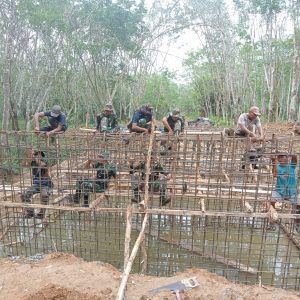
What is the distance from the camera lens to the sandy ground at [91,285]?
4422 mm

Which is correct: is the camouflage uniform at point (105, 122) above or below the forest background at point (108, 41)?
below

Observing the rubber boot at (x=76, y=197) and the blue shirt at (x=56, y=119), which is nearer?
the rubber boot at (x=76, y=197)

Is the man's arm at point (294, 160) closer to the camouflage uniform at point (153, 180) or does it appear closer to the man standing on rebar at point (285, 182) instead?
the man standing on rebar at point (285, 182)

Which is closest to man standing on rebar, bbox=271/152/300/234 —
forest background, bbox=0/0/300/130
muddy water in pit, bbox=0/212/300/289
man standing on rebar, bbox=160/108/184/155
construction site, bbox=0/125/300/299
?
construction site, bbox=0/125/300/299

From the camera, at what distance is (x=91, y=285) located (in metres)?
4.68

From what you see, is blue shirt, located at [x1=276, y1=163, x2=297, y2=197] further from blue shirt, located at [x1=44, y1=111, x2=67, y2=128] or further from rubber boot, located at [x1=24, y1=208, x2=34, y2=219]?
blue shirt, located at [x1=44, y1=111, x2=67, y2=128]

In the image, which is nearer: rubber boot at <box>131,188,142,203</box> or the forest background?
rubber boot at <box>131,188,142,203</box>

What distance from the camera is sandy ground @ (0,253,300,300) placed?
442 centimetres

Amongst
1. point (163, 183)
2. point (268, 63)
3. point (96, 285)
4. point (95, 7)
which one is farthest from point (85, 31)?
point (96, 285)

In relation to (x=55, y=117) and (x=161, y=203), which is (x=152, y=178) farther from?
(x=55, y=117)

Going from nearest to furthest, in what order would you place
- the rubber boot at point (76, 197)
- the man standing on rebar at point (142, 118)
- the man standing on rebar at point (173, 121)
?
the rubber boot at point (76, 197) → the man standing on rebar at point (142, 118) → the man standing on rebar at point (173, 121)

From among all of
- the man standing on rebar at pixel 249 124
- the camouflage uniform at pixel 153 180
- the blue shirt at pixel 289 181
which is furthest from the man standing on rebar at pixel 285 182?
the man standing on rebar at pixel 249 124

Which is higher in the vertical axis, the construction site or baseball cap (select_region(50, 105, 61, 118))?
baseball cap (select_region(50, 105, 61, 118))

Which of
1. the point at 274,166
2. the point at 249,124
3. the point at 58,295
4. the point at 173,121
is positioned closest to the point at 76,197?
the point at 58,295
